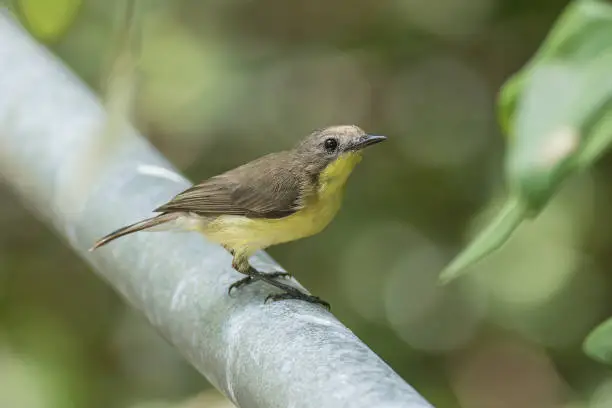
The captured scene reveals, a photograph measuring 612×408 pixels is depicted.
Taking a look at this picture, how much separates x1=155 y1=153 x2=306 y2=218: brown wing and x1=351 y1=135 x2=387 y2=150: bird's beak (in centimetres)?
21

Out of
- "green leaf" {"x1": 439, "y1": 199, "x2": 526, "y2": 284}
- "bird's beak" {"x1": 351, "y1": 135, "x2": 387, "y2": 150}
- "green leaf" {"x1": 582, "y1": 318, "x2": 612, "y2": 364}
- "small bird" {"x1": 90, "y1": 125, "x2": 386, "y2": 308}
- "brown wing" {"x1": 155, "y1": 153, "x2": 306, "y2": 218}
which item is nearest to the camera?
"green leaf" {"x1": 439, "y1": 199, "x2": 526, "y2": 284}

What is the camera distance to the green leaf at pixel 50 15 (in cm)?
75

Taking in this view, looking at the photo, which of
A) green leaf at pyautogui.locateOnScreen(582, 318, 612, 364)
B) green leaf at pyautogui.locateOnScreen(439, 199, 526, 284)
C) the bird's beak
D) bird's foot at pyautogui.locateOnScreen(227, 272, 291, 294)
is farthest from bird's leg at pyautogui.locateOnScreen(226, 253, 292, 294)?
green leaf at pyautogui.locateOnScreen(439, 199, 526, 284)

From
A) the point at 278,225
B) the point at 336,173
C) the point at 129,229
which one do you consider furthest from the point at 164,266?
the point at 336,173

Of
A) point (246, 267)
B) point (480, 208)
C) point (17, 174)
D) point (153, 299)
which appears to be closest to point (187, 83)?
point (480, 208)

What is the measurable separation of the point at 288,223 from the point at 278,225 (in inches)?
1.2

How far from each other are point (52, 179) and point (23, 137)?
0.23m

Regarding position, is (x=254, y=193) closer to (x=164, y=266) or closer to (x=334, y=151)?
→ (x=334, y=151)

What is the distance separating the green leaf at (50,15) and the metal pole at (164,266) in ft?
0.28

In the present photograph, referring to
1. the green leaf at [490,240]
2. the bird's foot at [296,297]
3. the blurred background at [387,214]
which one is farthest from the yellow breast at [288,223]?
the green leaf at [490,240]

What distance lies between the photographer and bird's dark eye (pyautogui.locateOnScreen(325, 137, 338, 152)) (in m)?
3.21

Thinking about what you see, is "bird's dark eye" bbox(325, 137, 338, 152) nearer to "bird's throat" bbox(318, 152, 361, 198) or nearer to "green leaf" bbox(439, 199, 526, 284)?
"bird's throat" bbox(318, 152, 361, 198)

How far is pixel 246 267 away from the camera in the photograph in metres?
2.38

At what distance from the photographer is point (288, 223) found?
294 cm
